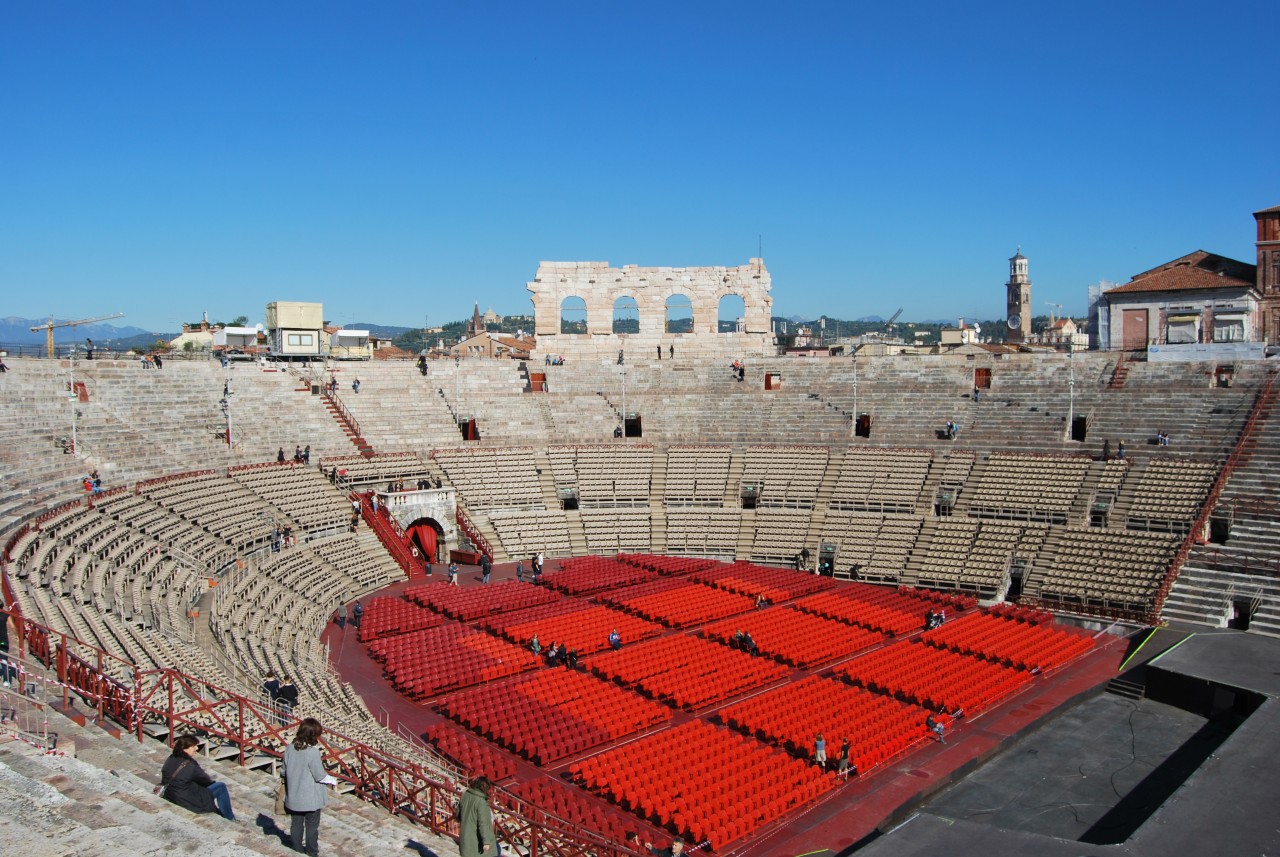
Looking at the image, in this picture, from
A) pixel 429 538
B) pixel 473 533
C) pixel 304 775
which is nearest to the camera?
pixel 304 775

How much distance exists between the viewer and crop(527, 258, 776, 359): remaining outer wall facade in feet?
193

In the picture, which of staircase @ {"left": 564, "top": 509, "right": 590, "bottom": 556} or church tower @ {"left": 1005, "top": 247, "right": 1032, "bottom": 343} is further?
church tower @ {"left": 1005, "top": 247, "right": 1032, "bottom": 343}

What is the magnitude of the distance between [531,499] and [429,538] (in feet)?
17.2

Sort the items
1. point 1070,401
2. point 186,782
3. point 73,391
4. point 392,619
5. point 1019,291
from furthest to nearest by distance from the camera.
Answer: point 1019,291 < point 1070,401 < point 73,391 < point 392,619 < point 186,782

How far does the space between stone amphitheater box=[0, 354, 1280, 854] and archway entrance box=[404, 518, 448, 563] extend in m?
0.44

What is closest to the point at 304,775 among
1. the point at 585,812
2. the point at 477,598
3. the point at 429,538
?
the point at 585,812

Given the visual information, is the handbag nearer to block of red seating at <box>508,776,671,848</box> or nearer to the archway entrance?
block of red seating at <box>508,776,671,848</box>

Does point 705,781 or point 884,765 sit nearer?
point 705,781

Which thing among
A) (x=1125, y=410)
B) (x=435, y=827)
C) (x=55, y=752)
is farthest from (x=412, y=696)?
(x=1125, y=410)

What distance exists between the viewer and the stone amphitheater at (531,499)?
19984 millimetres

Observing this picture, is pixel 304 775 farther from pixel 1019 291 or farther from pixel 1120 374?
pixel 1019 291

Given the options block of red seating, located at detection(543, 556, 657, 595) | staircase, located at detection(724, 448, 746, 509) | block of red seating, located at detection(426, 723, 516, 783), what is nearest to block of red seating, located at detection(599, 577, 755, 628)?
block of red seating, located at detection(543, 556, 657, 595)

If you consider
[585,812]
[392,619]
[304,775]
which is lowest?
[585,812]

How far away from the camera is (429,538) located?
43875 millimetres
